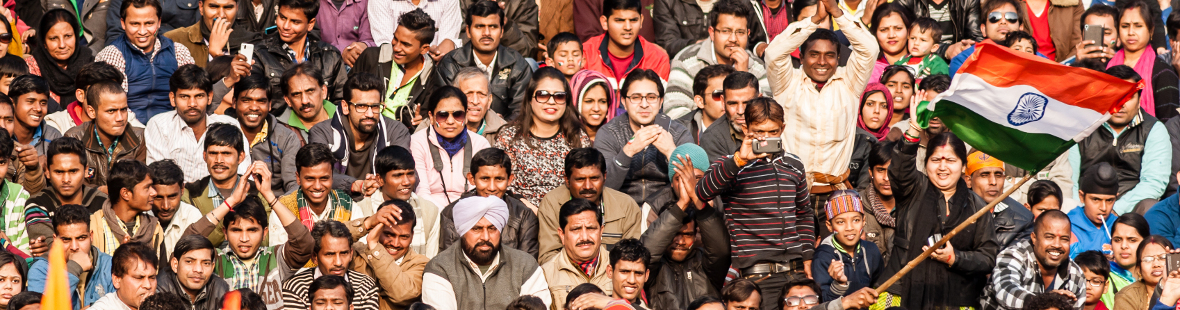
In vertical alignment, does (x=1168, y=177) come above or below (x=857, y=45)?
below

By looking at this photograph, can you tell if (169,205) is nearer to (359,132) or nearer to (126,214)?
(126,214)

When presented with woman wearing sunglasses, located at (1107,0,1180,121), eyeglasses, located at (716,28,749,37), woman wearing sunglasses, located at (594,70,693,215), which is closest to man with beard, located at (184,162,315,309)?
woman wearing sunglasses, located at (594,70,693,215)

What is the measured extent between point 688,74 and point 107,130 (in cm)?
442

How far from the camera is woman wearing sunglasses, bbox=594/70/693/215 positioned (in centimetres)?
826

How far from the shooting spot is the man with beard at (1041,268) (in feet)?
24.9

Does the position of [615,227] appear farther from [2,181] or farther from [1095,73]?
[2,181]

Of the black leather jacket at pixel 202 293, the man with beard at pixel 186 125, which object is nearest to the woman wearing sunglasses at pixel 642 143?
the man with beard at pixel 186 125

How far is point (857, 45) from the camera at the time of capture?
863 cm

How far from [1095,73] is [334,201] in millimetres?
4675

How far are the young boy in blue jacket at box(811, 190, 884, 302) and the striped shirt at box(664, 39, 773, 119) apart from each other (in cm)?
211

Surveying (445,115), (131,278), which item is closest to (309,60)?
(445,115)

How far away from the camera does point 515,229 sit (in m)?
A: 8.12

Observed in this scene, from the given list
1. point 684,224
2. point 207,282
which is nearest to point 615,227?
point 684,224

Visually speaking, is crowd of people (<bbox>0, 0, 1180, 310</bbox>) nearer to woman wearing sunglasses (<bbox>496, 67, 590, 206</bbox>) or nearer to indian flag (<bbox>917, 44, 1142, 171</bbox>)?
woman wearing sunglasses (<bbox>496, 67, 590, 206</bbox>)
